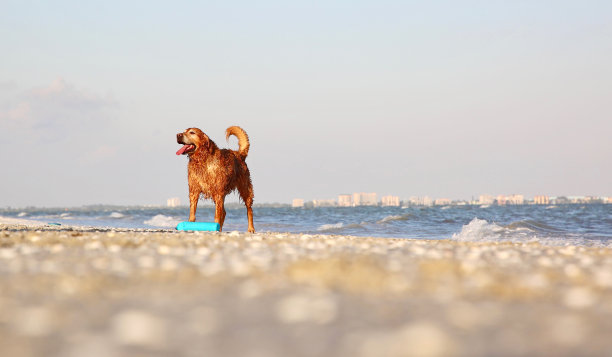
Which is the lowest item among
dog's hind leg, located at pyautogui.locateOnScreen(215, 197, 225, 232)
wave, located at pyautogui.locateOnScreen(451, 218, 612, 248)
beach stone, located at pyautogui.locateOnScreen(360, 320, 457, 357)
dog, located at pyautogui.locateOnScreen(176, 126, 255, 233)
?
wave, located at pyautogui.locateOnScreen(451, 218, 612, 248)

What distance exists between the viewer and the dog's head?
486 inches

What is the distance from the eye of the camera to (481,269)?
16.3ft

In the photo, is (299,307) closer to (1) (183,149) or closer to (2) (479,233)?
(1) (183,149)

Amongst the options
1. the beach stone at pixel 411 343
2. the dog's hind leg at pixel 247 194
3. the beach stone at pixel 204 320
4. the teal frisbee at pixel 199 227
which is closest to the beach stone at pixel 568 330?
the beach stone at pixel 411 343

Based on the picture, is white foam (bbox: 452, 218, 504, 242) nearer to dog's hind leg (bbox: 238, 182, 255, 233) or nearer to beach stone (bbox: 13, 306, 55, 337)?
dog's hind leg (bbox: 238, 182, 255, 233)

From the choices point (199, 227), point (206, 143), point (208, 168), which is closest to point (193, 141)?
point (206, 143)

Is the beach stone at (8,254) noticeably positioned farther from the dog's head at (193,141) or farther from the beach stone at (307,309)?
the dog's head at (193,141)

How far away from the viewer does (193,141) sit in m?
12.4

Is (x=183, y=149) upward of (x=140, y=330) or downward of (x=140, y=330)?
upward

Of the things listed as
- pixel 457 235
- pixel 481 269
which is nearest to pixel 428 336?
pixel 481 269

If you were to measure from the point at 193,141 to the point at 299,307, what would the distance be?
9.73 metres

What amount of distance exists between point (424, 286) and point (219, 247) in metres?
3.82

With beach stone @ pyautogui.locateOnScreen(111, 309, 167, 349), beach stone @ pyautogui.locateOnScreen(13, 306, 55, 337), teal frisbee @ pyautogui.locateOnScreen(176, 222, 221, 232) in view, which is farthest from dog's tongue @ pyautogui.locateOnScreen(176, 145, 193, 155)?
beach stone @ pyautogui.locateOnScreen(111, 309, 167, 349)

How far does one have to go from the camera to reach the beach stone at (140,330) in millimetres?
2472
